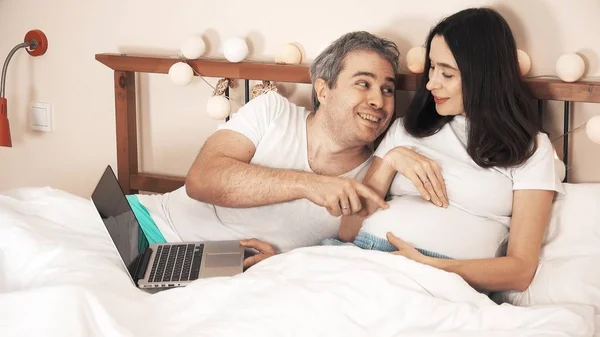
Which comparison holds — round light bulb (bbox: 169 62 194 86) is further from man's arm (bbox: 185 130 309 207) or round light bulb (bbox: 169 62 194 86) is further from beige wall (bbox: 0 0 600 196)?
man's arm (bbox: 185 130 309 207)

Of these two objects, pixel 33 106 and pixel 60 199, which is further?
pixel 33 106

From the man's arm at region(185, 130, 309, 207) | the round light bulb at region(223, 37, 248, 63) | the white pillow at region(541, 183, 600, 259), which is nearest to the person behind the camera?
the white pillow at region(541, 183, 600, 259)

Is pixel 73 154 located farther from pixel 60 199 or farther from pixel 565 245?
pixel 565 245

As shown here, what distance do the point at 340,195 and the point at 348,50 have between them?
17.5 inches

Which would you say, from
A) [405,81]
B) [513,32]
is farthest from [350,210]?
[513,32]

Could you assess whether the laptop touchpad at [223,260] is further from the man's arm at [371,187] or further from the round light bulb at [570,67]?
the round light bulb at [570,67]

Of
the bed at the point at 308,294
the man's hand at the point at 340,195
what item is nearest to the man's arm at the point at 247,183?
the man's hand at the point at 340,195

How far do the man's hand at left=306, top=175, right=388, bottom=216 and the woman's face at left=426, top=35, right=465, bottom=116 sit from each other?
292 mm

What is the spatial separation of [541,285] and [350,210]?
1.59ft

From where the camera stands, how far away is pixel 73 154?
2.88 m

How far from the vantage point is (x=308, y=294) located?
5.22ft

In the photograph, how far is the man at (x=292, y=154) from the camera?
6.82 ft

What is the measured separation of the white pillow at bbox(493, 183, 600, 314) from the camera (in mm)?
1713

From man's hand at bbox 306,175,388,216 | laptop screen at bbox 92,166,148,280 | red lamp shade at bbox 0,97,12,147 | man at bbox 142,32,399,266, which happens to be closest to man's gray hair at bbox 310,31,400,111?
man at bbox 142,32,399,266
